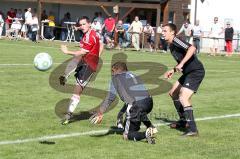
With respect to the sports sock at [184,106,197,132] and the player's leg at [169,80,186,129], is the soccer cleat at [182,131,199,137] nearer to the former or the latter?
the sports sock at [184,106,197,132]

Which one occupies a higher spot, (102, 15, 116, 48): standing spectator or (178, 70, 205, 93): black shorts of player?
(102, 15, 116, 48): standing spectator

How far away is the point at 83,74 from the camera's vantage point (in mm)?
11234

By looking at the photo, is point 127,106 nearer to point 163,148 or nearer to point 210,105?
point 163,148

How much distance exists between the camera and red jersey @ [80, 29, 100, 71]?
11.2 metres

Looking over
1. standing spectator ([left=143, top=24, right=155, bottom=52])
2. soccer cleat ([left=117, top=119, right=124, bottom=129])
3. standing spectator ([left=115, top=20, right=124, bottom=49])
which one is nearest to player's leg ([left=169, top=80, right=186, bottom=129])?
soccer cleat ([left=117, top=119, right=124, bottom=129])

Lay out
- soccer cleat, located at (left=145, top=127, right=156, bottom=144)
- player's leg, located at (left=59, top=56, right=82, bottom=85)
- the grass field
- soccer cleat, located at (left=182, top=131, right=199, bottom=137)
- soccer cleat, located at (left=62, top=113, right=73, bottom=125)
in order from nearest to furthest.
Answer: the grass field < soccer cleat, located at (left=145, top=127, right=156, bottom=144) < soccer cleat, located at (left=182, top=131, right=199, bottom=137) < soccer cleat, located at (left=62, top=113, right=73, bottom=125) < player's leg, located at (left=59, top=56, right=82, bottom=85)

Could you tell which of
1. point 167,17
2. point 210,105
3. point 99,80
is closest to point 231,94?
point 210,105

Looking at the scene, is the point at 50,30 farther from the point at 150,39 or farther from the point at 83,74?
the point at 83,74

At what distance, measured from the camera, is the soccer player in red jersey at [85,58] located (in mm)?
11133

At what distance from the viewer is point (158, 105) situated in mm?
14008

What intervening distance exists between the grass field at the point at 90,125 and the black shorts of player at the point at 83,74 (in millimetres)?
736

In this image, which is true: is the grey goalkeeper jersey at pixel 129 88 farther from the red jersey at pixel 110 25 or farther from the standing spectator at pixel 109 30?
the red jersey at pixel 110 25

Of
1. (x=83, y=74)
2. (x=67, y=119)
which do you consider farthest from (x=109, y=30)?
(x=67, y=119)

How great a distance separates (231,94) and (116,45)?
2146 cm
